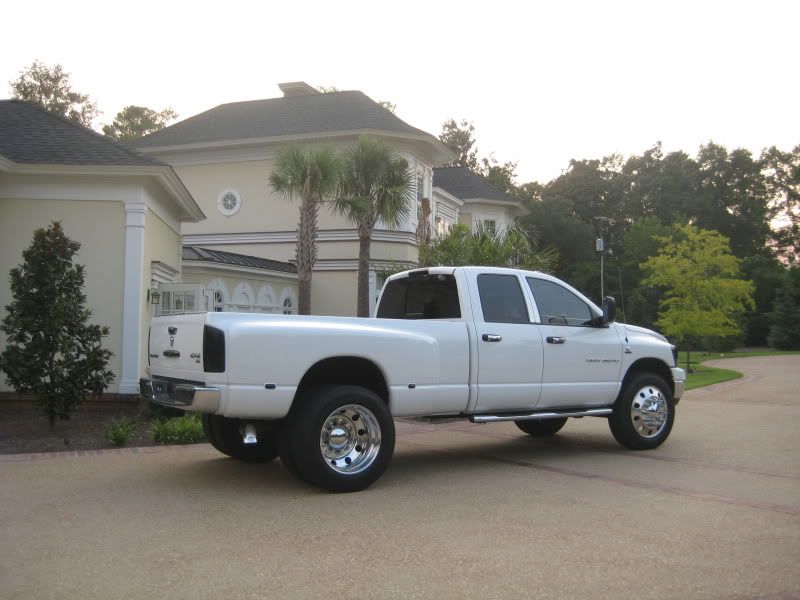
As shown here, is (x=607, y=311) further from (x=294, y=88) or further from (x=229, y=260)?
(x=294, y=88)

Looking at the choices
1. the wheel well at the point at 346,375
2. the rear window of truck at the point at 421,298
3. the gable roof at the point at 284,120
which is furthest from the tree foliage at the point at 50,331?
the gable roof at the point at 284,120

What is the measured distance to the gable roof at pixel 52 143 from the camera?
44.0 feet

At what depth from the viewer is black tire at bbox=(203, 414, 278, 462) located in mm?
8188

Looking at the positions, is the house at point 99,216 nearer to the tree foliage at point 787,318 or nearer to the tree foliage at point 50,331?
the tree foliage at point 50,331

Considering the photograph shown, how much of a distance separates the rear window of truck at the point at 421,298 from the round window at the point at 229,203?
21758mm

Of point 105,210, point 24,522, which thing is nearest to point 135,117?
point 105,210

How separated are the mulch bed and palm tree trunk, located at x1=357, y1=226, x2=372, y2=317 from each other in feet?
35.3

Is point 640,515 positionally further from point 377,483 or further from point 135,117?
point 135,117

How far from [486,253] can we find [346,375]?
948cm

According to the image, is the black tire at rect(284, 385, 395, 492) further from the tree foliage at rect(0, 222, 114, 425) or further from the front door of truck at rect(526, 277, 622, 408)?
the tree foliage at rect(0, 222, 114, 425)

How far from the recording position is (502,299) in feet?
27.6

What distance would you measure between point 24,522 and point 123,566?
1557 mm

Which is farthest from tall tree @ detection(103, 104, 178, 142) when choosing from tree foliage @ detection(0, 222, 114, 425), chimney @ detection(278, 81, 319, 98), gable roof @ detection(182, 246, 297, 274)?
tree foliage @ detection(0, 222, 114, 425)

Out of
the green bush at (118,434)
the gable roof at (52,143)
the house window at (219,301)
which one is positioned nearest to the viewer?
the green bush at (118,434)
